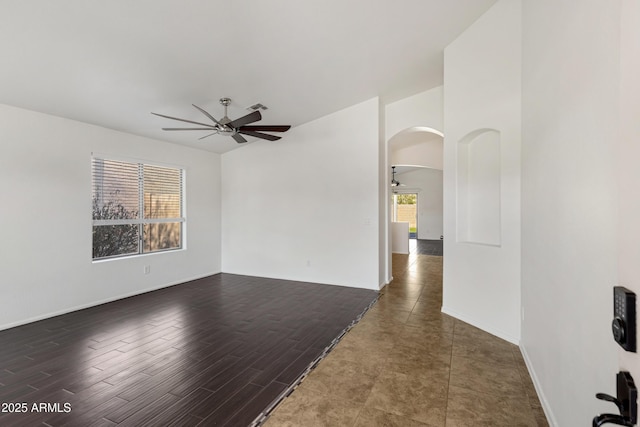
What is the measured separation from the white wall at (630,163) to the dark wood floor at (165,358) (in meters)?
2.19

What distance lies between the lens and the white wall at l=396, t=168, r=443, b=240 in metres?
13.2

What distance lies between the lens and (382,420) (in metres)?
1.98

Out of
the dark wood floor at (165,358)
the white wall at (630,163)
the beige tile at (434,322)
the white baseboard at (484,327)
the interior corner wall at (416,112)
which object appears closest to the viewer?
the white wall at (630,163)

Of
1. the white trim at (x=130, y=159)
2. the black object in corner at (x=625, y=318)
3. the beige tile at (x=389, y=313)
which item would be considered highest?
the white trim at (x=130, y=159)

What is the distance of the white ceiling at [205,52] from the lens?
243 cm

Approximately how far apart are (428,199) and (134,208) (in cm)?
1183

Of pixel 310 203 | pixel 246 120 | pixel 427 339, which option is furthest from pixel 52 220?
pixel 427 339

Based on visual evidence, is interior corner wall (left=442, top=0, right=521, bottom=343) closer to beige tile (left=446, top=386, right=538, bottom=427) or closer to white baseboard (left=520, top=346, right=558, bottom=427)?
white baseboard (left=520, top=346, right=558, bottom=427)

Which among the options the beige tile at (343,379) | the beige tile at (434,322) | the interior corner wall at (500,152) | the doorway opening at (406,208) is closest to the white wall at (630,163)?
the beige tile at (343,379)

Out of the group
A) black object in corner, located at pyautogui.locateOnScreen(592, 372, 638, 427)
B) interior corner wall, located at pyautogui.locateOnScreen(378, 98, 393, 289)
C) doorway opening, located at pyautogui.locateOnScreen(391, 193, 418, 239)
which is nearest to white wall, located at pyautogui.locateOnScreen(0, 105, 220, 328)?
interior corner wall, located at pyautogui.locateOnScreen(378, 98, 393, 289)

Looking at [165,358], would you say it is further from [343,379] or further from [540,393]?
[540,393]

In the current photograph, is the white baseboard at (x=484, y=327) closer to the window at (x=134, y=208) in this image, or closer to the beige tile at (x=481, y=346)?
the beige tile at (x=481, y=346)

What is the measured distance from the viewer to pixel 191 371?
2594mm

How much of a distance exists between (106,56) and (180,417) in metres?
3.27
